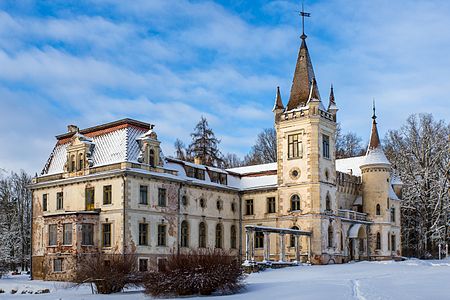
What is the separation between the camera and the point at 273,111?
164ft

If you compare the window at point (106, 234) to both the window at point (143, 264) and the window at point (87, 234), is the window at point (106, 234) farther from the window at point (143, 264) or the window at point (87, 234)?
the window at point (143, 264)

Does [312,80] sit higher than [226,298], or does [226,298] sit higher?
[312,80]

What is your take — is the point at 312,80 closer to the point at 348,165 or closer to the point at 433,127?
the point at 348,165

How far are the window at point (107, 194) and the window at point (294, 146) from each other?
14717 mm

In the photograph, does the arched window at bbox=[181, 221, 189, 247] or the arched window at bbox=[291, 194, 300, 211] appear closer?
the arched window at bbox=[181, 221, 189, 247]

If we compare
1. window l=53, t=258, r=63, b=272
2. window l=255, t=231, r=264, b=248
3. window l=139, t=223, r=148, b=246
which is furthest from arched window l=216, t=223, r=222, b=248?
window l=53, t=258, r=63, b=272

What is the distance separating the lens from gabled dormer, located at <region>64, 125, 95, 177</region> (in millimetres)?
42594

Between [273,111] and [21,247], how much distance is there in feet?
105

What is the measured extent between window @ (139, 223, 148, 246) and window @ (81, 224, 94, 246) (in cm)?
305

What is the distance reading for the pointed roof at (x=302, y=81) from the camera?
49.0m

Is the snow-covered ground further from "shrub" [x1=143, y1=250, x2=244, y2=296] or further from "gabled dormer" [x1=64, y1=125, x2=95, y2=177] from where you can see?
"gabled dormer" [x1=64, y1=125, x2=95, y2=177]

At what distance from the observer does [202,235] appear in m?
46.8

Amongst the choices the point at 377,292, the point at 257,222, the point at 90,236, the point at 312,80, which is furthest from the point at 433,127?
the point at 377,292

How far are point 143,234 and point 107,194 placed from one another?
11.4 ft
